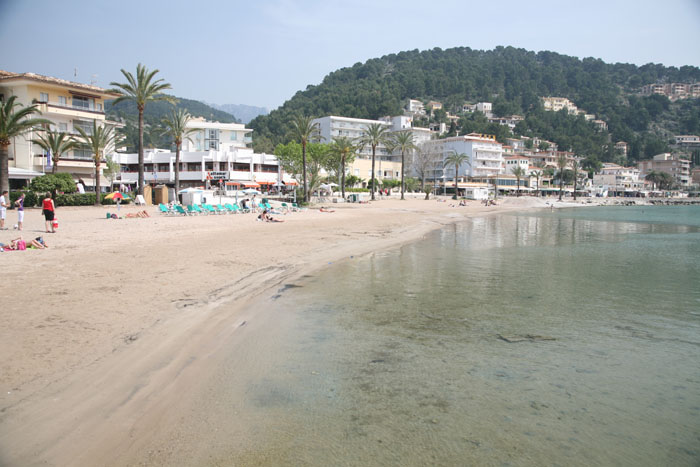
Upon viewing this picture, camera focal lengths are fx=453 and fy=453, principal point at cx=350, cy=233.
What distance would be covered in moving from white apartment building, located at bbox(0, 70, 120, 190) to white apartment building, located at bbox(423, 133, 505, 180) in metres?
80.3

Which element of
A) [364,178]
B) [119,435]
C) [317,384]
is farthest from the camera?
[364,178]

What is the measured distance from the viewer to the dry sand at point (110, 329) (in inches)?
187

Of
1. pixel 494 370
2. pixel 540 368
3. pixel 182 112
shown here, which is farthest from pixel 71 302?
pixel 182 112

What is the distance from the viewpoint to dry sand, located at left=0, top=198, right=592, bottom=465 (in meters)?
4.75

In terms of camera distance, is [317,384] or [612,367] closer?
[317,384]

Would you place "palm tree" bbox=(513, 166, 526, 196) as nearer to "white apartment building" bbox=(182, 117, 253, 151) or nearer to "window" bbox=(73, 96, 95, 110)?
"white apartment building" bbox=(182, 117, 253, 151)

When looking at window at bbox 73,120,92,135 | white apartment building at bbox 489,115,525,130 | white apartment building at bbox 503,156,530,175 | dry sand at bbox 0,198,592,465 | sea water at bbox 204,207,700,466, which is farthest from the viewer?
white apartment building at bbox 489,115,525,130

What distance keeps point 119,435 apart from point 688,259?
950 inches

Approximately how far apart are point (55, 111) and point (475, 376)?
5451 centimetres

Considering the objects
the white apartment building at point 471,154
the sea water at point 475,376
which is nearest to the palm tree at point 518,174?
the white apartment building at point 471,154

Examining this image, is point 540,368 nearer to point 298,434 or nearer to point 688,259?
point 298,434

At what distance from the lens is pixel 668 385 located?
22.4 feet

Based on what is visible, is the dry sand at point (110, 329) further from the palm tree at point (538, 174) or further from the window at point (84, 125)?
the palm tree at point (538, 174)

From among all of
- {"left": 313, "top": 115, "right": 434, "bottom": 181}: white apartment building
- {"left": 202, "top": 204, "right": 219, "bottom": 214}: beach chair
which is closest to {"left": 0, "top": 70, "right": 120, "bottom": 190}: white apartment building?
{"left": 202, "top": 204, "right": 219, "bottom": 214}: beach chair
